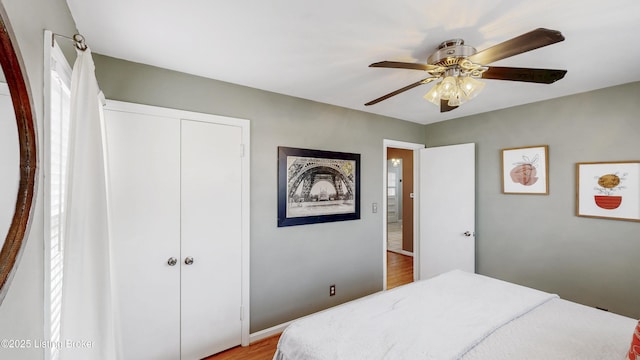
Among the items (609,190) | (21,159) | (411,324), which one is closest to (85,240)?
(21,159)

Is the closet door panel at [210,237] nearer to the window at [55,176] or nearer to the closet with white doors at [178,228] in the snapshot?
the closet with white doors at [178,228]

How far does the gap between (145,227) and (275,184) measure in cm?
112

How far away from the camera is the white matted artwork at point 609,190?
7.72 feet

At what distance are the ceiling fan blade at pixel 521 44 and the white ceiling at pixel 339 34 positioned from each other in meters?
0.22

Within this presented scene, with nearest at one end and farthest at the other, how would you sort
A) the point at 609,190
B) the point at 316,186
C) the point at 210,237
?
the point at 210,237
the point at 609,190
the point at 316,186

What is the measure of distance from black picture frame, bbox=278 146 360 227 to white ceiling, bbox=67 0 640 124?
81cm

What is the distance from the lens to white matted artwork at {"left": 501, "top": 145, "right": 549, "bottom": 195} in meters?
2.86

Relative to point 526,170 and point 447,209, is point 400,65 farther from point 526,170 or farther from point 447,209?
point 447,209

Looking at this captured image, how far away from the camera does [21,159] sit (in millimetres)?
744

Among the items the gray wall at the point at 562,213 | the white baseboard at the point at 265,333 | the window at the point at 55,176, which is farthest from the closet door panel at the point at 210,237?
the gray wall at the point at 562,213

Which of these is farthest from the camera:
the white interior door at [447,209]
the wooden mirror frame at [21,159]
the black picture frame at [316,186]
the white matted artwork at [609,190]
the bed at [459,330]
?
the white interior door at [447,209]

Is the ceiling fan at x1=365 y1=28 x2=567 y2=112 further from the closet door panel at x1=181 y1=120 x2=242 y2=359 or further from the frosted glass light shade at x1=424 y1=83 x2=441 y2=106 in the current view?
the closet door panel at x1=181 y1=120 x2=242 y2=359

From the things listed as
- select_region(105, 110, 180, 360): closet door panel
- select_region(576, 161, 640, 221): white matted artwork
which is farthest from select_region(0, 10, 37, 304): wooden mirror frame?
select_region(576, 161, 640, 221): white matted artwork

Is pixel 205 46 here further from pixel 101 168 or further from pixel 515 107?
pixel 515 107
